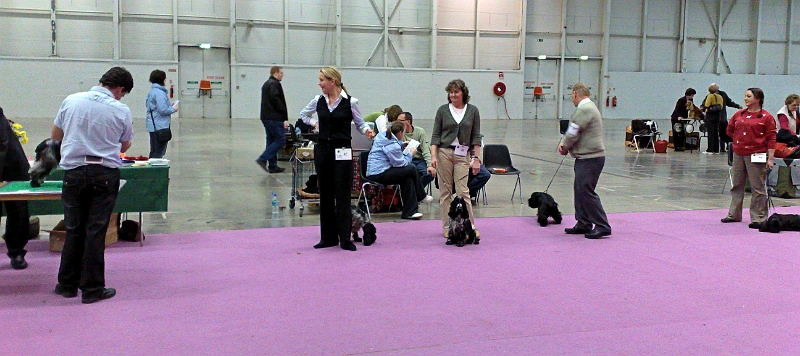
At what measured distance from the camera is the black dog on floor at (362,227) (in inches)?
254

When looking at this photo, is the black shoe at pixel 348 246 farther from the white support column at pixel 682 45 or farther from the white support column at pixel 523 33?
the white support column at pixel 682 45

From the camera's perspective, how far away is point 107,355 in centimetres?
367

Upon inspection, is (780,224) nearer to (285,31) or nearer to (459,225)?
(459,225)

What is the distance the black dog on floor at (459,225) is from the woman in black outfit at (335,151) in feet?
2.94

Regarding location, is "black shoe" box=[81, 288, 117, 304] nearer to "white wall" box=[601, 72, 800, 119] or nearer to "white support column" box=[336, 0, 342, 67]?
"white support column" box=[336, 0, 342, 67]

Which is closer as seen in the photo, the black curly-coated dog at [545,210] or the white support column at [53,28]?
the black curly-coated dog at [545,210]

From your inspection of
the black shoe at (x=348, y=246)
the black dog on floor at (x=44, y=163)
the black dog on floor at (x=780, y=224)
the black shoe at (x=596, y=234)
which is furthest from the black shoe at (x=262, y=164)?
the black dog on floor at (x=780, y=224)

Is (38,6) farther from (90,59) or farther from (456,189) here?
(456,189)

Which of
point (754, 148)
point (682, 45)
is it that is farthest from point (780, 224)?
point (682, 45)

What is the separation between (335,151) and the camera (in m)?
6.20

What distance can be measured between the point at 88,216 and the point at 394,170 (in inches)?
150

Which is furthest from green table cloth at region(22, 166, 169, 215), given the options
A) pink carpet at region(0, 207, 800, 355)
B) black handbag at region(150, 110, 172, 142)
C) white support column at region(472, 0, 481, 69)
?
white support column at region(472, 0, 481, 69)

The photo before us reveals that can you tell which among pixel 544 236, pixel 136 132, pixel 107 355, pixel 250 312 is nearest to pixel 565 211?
pixel 544 236

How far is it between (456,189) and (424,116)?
2118 centimetres
